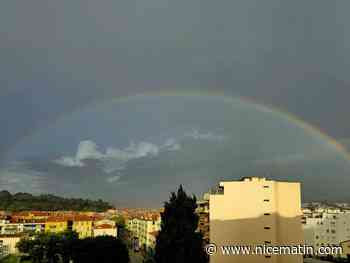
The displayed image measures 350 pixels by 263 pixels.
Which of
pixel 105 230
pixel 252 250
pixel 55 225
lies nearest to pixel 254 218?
pixel 252 250

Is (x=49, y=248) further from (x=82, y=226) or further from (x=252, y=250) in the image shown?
(x=252, y=250)

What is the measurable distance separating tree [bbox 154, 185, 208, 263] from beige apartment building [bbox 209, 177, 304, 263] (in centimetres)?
97

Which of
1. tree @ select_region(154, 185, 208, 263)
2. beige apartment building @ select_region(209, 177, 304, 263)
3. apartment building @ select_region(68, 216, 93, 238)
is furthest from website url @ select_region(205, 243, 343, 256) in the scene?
apartment building @ select_region(68, 216, 93, 238)

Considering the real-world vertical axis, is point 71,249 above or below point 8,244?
above

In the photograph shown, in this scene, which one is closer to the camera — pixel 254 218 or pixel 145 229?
pixel 254 218

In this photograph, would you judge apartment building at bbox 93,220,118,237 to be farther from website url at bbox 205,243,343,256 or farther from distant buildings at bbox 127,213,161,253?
website url at bbox 205,243,343,256

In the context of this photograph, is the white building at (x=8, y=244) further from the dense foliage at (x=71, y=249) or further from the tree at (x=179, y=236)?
the tree at (x=179, y=236)

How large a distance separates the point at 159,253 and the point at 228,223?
284 cm

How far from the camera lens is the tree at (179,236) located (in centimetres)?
1366

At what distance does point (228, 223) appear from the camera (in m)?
14.7

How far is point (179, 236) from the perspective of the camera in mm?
13930

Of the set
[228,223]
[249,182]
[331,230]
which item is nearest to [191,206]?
[228,223]

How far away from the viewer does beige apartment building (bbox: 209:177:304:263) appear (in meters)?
14.5

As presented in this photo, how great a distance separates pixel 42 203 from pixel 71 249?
23177 mm
